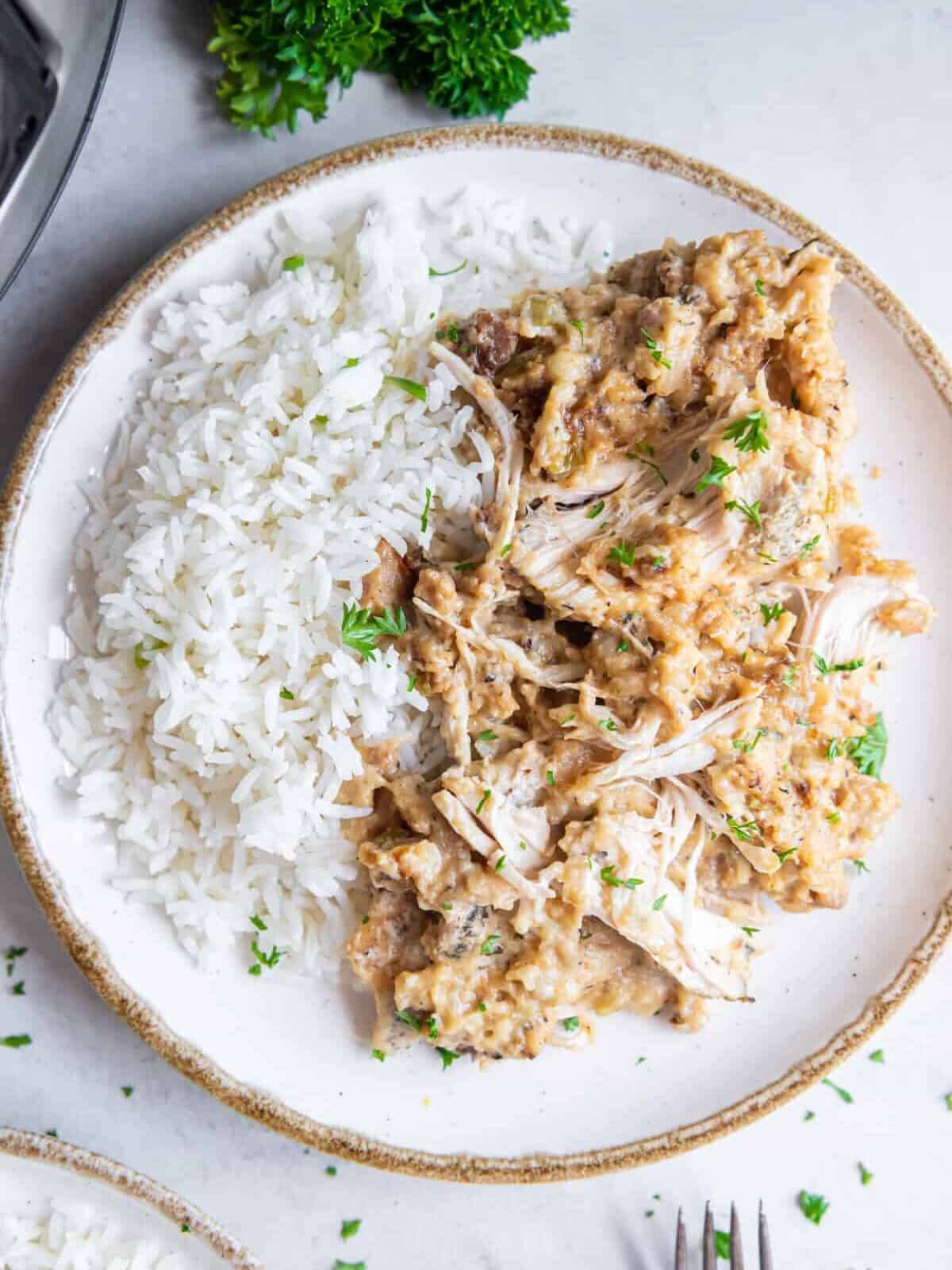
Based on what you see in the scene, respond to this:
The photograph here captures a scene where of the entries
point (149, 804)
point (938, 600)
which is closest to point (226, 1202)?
point (149, 804)

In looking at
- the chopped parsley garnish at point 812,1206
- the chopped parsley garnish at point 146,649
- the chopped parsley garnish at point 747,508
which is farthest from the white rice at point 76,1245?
the chopped parsley garnish at point 747,508

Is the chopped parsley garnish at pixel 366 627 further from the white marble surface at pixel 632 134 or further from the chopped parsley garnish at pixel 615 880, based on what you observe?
the white marble surface at pixel 632 134

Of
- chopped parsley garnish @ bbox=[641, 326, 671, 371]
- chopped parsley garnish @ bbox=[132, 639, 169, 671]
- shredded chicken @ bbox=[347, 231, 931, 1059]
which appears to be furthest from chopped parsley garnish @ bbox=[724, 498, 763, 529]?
chopped parsley garnish @ bbox=[132, 639, 169, 671]

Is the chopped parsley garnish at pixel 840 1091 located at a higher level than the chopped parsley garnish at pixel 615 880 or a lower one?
lower

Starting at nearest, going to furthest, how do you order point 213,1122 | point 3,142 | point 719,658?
point 3,142 → point 719,658 → point 213,1122

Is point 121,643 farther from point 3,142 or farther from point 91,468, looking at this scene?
point 3,142

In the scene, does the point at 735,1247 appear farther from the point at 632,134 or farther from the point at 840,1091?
the point at 632,134

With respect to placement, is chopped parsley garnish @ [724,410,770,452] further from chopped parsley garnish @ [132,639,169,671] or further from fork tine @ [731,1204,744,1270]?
fork tine @ [731,1204,744,1270]

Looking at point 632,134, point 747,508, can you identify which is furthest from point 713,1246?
point 632,134
